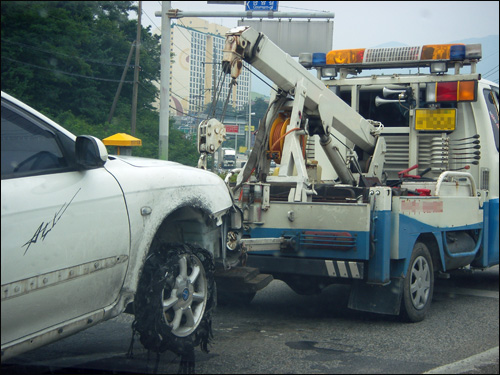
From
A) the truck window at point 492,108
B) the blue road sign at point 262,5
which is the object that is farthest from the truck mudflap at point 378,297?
the blue road sign at point 262,5

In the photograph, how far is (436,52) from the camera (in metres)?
8.80

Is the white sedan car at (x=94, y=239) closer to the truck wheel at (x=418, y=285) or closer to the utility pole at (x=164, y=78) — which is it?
the truck wheel at (x=418, y=285)

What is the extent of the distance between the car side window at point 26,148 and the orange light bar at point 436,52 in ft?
19.7

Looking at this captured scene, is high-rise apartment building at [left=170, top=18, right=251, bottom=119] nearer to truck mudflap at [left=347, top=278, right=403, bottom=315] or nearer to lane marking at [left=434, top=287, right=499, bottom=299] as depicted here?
lane marking at [left=434, top=287, right=499, bottom=299]

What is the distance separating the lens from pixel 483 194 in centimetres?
831

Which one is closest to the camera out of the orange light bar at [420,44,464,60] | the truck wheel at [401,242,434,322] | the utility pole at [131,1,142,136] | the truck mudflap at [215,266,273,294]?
the truck mudflap at [215,266,273,294]

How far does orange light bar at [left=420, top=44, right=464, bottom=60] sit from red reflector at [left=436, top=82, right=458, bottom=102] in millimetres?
347

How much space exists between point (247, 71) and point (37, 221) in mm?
4304

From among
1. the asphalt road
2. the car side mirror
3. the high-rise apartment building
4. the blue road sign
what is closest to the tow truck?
the asphalt road

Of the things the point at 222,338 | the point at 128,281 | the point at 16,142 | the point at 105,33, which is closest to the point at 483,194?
the point at 222,338

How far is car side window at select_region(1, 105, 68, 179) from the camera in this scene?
148 inches

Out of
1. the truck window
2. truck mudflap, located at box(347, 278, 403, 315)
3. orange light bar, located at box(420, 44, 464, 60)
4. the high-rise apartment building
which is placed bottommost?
A: truck mudflap, located at box(347, 278, 403, 315)

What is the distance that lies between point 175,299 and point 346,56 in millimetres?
5755

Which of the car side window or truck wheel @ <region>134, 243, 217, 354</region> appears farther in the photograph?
truck wheel @ <region>134, 243, 217, 354</region>
